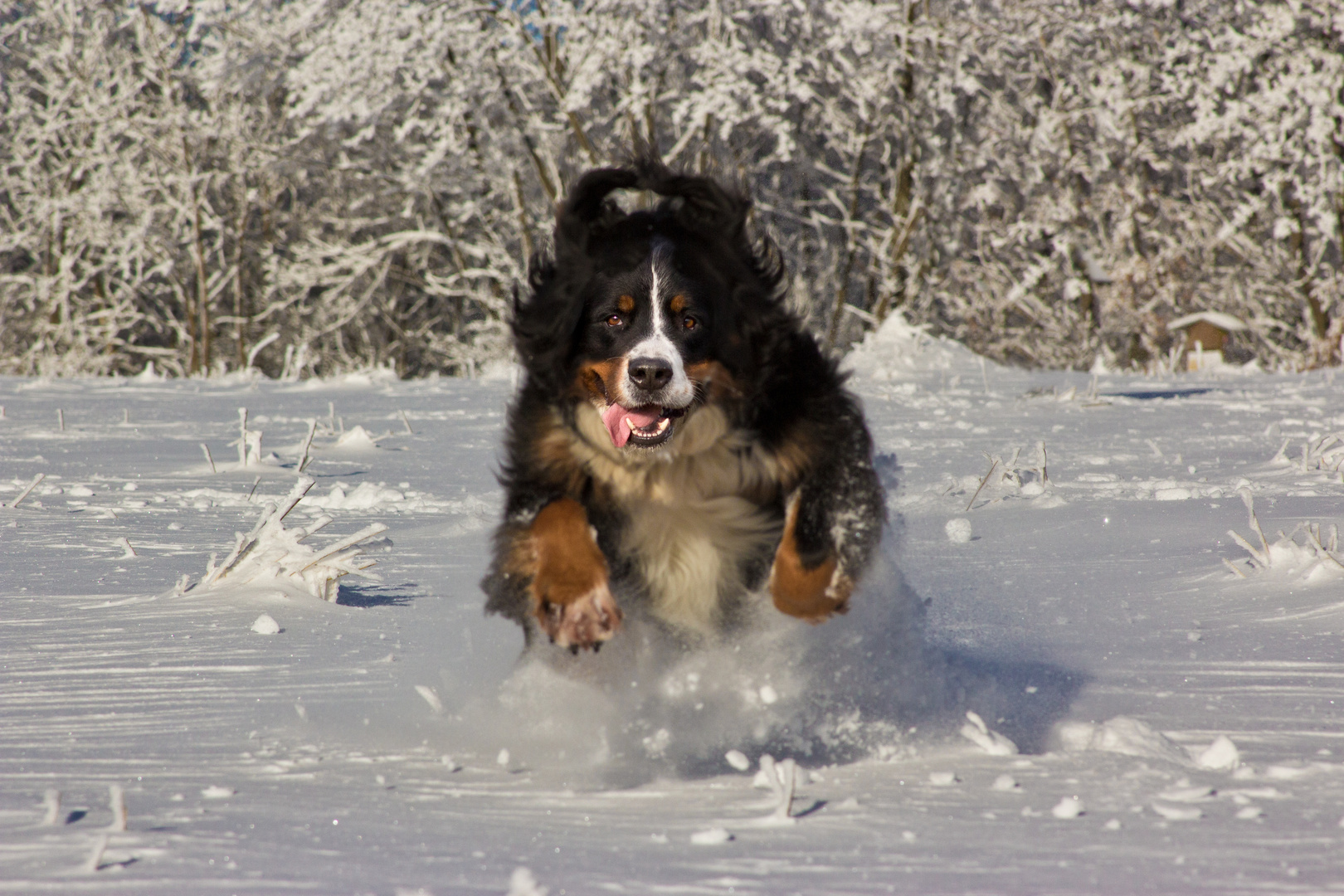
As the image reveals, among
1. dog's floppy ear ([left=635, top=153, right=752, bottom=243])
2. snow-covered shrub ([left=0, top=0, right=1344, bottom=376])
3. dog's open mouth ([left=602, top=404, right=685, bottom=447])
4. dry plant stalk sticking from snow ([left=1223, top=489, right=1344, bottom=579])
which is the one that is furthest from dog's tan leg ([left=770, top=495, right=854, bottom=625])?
snow-covered shrub ([left=0, top=0, right=1344, bottom=376])

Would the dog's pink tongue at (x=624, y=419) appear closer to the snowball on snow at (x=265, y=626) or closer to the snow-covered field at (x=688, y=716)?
the snow-covered field at (x=688, y=716)

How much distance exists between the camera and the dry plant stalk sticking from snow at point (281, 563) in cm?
386

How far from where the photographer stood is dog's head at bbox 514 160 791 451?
10.3 ft

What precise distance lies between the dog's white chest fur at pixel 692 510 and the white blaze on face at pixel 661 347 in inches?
5.1


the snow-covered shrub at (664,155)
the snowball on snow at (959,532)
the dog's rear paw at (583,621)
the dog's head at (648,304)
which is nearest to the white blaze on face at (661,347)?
the dog's head at (648,304)

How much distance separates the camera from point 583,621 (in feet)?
9.31

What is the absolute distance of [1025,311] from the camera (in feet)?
80.1

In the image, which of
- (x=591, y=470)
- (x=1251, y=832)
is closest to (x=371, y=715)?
(x=591, y=470)

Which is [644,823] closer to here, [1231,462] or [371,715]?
[371,715]

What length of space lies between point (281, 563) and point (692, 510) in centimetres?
143

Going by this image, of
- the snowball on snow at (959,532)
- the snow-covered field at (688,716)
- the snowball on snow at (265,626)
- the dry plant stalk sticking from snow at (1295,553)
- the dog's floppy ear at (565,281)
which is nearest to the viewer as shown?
the snow-covered field at (688,716)

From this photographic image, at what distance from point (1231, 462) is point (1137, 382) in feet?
19.8

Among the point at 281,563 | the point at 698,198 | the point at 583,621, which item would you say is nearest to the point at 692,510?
the point at 583,621

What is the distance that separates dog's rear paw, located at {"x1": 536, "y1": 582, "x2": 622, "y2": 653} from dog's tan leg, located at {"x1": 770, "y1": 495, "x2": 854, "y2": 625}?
43 cm
